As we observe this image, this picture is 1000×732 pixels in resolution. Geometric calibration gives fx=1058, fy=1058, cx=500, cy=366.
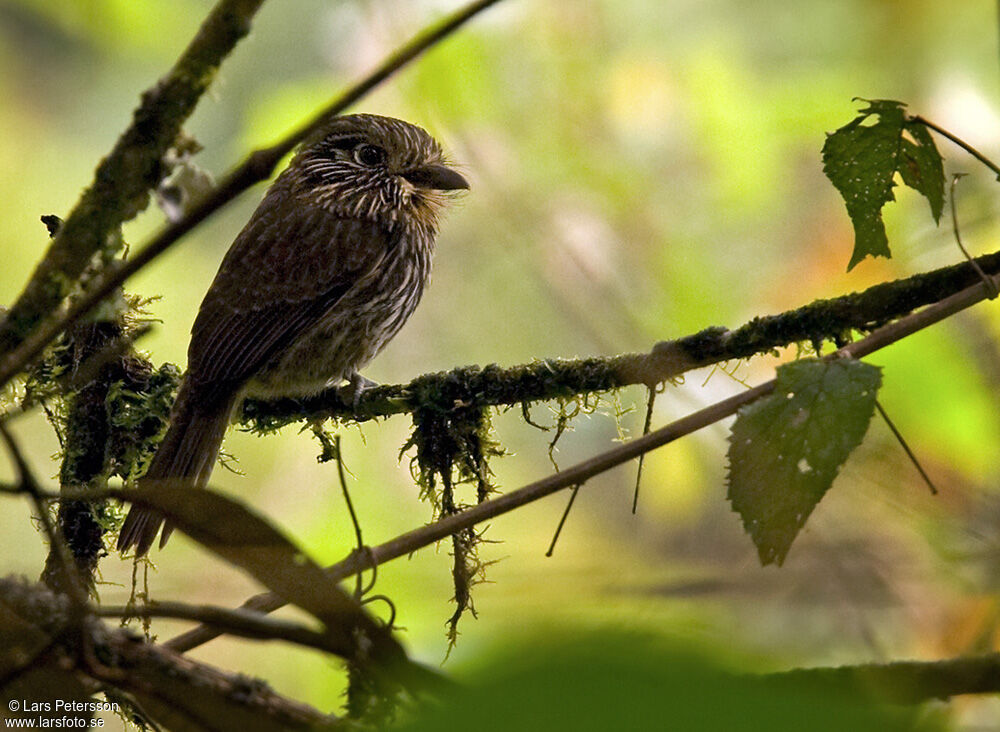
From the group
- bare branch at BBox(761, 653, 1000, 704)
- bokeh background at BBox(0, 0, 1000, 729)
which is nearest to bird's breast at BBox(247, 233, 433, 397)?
bokeh background at BBox(0, 0, 1000, 729)

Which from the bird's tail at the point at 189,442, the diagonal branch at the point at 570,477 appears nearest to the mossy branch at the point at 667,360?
the diagonal branch at the point at 570,477

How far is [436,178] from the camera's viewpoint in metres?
3.35

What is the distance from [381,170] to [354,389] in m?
0.92

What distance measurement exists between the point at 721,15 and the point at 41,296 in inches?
182

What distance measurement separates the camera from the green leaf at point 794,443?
1.10 metres

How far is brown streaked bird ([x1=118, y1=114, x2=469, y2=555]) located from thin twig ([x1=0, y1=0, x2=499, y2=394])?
5.42 feet

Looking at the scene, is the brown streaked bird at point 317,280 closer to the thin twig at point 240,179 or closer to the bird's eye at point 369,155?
the bird's eye at point 369,155

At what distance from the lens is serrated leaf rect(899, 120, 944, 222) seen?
1.45 m

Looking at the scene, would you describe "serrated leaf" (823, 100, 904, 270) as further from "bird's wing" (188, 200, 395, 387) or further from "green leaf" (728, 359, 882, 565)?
"bird's wing" (188, 200, 395, 387)

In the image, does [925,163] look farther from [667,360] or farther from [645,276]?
[645,276]

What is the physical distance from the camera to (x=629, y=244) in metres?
4.05

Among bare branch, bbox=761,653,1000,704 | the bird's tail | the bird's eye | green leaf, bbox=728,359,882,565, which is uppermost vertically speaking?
the bird's eye

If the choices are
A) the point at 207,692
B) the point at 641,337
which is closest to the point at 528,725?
the point at 207,692

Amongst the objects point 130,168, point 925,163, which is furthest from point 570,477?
point 925,163
